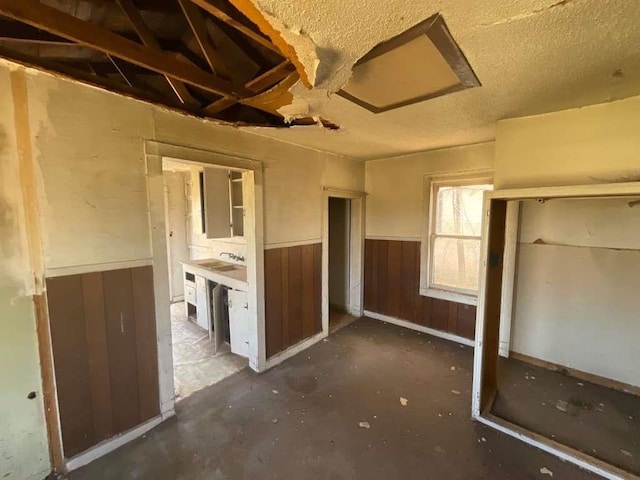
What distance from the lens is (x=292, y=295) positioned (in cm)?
317

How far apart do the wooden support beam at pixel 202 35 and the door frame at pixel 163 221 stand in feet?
2.53

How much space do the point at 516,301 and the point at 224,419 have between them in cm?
310

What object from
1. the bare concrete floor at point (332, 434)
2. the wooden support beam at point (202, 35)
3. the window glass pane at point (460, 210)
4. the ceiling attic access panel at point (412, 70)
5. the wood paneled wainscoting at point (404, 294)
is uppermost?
the wooden support beam at point (202, 35)

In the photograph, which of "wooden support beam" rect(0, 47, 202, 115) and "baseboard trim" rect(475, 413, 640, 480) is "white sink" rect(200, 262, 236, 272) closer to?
"wooden support beam" rect(0, 47, 202, 115)

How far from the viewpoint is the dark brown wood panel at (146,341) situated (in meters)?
2.00

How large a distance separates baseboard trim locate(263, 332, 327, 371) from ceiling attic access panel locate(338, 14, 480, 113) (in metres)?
2.54

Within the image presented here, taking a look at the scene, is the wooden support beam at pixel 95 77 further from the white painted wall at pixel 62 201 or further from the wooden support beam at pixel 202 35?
the wooden support beam at pixel 202 35

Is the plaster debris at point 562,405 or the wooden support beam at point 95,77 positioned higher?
the wooden support beam at point 95,77

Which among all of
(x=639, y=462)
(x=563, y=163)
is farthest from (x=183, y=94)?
(x=639, y=462)

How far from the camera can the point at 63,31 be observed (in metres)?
1.18

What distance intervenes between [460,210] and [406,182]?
76cm

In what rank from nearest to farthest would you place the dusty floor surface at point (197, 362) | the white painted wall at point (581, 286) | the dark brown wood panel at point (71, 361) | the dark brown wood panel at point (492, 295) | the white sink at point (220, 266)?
the dark brown wood panel at point (71, 361) → the dark brown wood panel at point (492, 295) → the white painted wall at point (581, 286) → the dusty floor surface at point (197, 362) → the white sink at point (220, 266)

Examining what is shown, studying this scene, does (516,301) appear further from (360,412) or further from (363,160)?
(363,160)

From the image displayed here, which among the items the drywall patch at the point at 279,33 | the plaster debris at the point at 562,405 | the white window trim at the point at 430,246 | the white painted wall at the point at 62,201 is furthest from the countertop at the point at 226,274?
the plaster debris at the point at 562,405
